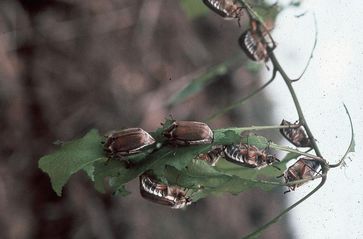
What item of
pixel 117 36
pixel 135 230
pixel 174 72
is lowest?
pixel 135 230

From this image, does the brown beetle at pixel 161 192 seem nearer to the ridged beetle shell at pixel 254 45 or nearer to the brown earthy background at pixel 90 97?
the ridged beetle shell at pixel 254 45

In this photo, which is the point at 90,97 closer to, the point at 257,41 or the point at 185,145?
the point at 257,41

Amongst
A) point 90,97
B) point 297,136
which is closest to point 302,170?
point 297,136

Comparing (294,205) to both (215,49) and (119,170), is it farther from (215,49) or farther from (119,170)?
(215,49)

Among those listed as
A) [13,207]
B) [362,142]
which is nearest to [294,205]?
[362,142]

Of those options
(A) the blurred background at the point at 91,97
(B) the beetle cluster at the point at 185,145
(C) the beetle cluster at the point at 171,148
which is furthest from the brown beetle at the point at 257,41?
(A) the blurred background at the point at 91,97

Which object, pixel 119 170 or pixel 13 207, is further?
pixel 13 207
